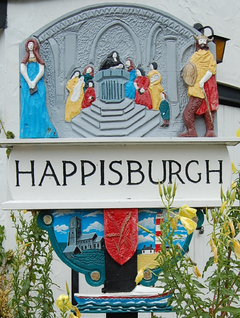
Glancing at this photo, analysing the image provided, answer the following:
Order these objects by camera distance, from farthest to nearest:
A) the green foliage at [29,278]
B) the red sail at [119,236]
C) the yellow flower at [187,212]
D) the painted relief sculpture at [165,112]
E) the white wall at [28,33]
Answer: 1. the white wall at [28,33]
2. the green foliage at [29,278]
3. the painted relief sculpture at [165,112]
4. the red sail at [119,236]
5. the yellow flower at [187,212]

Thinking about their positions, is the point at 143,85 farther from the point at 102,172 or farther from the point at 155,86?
the point at 102,172

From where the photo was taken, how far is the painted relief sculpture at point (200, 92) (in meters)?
2.19

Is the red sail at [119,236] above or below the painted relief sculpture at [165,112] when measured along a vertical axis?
below

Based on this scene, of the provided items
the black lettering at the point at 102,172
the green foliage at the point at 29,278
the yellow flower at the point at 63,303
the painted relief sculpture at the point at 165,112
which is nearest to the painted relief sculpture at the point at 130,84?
the painted relief sculpture at the point at 165,112

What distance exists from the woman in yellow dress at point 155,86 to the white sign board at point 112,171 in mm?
238

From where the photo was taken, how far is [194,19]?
3.71 meters

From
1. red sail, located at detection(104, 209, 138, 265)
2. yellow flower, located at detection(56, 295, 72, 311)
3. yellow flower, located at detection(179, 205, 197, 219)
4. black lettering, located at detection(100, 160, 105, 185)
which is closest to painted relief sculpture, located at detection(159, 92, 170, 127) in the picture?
black lettering, located at detection(100, 160, 105, 185)

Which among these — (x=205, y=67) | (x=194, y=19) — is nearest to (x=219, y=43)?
(x=194, y=19)

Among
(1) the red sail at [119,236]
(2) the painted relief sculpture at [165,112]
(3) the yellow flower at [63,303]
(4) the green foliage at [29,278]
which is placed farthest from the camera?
(4) the green foliage at [29,278]

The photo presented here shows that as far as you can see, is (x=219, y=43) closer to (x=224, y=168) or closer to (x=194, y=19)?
(x=194, y=19)

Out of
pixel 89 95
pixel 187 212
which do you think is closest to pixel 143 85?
pixel 89 95

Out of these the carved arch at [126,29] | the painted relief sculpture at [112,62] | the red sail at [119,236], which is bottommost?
the red sail at [119,236]

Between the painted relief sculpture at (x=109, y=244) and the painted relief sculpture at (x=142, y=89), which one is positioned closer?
the painted relief sculpture at (x=109, y=244)

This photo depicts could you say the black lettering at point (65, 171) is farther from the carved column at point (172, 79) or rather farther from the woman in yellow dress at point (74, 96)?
the carved column at point (172, 79)
